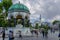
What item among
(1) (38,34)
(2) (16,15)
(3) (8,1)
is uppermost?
(3) (8,1)

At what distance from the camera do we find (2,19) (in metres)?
29.3

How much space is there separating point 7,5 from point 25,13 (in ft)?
17.2

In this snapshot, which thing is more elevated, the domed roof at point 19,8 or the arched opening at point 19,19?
the domed roof at point 19,8

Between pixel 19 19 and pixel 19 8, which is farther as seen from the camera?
pixel 19 19

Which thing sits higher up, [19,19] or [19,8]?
[19,8]

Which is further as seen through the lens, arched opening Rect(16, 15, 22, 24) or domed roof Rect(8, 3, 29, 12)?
domed roof Rect(8, 3, 29, 12)

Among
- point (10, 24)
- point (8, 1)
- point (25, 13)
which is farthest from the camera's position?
point (8, 1)

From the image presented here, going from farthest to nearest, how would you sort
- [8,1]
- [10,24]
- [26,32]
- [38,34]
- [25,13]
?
[8,1] → [25,13] → [10,24] → [26,32] → [38,34]

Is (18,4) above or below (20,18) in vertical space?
above

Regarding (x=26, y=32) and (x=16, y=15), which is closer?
(x=26, y=32)

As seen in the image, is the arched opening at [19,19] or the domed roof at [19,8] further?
the domed roof at [19,8]

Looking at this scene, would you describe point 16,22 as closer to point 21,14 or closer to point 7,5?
point 21,14

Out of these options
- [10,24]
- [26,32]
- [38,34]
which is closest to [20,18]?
[10,24]

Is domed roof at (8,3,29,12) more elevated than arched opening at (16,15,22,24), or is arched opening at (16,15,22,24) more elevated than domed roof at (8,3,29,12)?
domed roof at (8,3,29,12)
